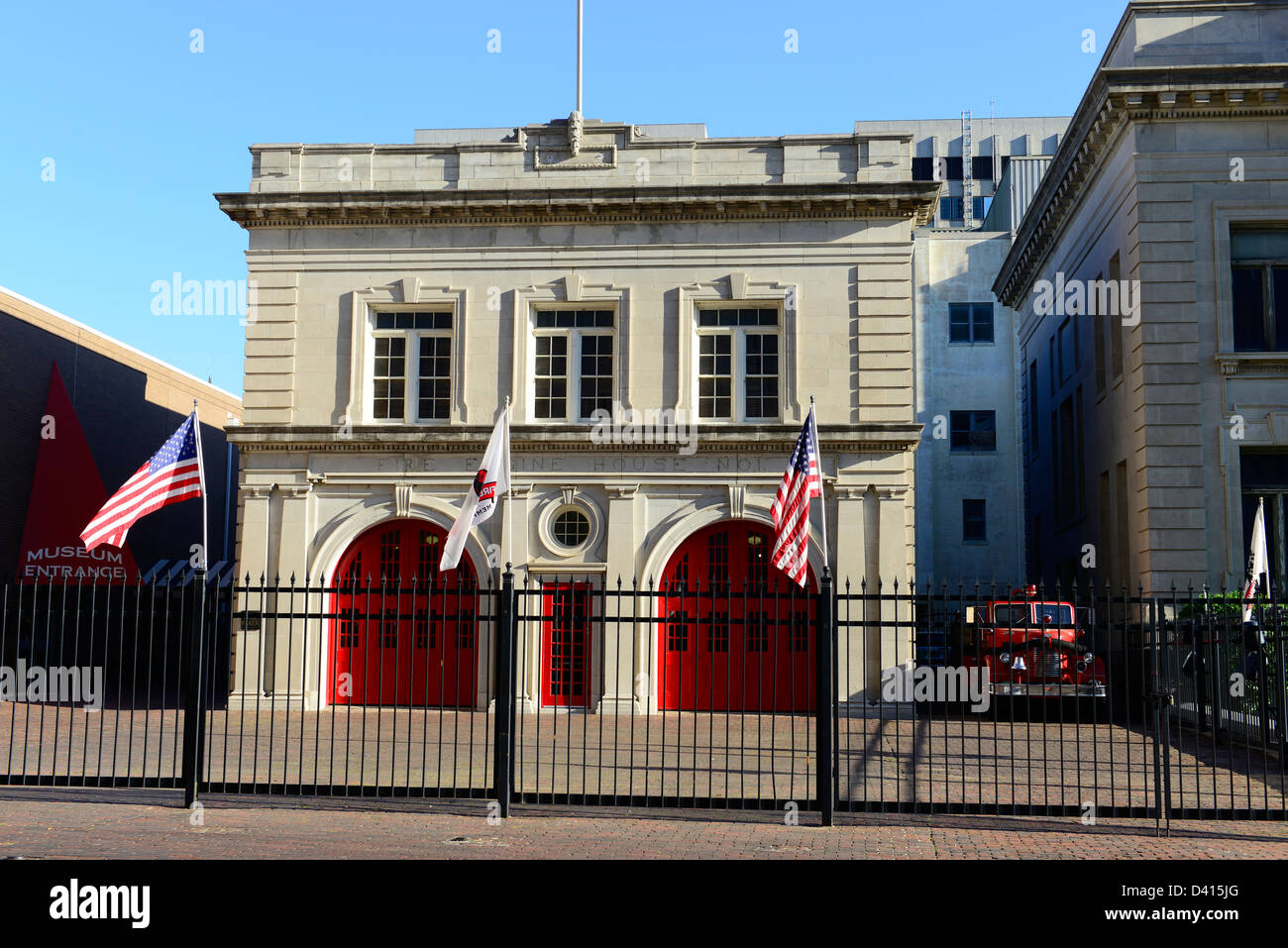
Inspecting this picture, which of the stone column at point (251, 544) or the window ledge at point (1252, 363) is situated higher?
the window ledge at point (1252, 363)

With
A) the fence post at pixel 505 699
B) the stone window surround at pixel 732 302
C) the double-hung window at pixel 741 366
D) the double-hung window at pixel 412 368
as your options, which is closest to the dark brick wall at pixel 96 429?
the double-hung window at pixel 412 368

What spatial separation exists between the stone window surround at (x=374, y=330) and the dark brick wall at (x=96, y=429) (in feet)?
45.7

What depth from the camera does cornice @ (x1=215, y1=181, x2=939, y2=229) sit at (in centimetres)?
2433

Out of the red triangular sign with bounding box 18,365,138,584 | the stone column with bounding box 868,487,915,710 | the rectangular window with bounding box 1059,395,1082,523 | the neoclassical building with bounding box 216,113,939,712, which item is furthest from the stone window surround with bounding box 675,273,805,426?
the red triangular sign with bounding box 18,365,138,584

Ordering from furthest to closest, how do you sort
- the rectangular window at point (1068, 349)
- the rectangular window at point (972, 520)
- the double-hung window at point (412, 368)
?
1. the rectangular window at point (972, 520)
2. the rectangular window at point (1068, 349)
3. the double-hung window at point (412, 368)

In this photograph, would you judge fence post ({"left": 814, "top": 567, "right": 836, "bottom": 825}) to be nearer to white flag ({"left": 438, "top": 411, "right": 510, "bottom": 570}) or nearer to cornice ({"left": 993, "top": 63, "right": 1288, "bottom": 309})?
white flag ({"left": 438, "top": 411, "right": 510, "bottom": 570})

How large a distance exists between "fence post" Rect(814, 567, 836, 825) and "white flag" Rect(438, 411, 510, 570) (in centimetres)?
438

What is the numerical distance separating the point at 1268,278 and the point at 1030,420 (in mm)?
14458

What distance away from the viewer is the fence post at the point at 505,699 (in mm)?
12062

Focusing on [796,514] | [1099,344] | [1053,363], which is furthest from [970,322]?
[796,514]

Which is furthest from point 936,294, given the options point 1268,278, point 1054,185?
point 1268,278

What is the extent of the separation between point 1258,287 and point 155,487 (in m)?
19.8

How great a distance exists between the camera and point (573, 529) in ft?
80.4

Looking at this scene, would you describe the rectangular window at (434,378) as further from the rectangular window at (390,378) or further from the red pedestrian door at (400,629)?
the red pedestrian door at (400,629)
